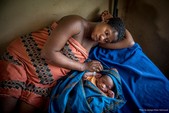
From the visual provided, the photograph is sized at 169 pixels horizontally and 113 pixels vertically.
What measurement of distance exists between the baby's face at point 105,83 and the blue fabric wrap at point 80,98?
0.05 m

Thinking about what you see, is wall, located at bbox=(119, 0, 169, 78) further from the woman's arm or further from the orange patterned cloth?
the orange patterned cloth

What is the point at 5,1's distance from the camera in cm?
129

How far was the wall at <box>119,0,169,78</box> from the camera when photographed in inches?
72.2

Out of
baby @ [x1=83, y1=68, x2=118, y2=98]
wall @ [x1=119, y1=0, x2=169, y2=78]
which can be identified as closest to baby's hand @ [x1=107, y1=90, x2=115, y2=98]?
baby @ [x1=83, y1=68, x2=118, y2=98]

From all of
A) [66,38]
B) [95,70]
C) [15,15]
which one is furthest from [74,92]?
[15,15]

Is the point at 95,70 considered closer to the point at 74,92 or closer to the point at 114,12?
the point at 74,92

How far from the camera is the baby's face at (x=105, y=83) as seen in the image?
1317 mm

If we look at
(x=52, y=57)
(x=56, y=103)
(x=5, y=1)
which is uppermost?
(x=5, y=1)

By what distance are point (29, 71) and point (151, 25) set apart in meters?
1.38

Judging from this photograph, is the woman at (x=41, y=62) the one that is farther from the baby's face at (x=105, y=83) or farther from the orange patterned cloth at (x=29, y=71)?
the baby's face at (x=105, y=83)

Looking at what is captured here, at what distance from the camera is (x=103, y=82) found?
53.1 inches

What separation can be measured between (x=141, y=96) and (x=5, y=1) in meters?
1.21

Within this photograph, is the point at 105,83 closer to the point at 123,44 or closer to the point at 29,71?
the point at 123,44

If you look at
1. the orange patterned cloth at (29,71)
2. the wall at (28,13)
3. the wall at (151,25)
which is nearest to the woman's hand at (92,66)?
the orange patterned cloth at (29,71)
